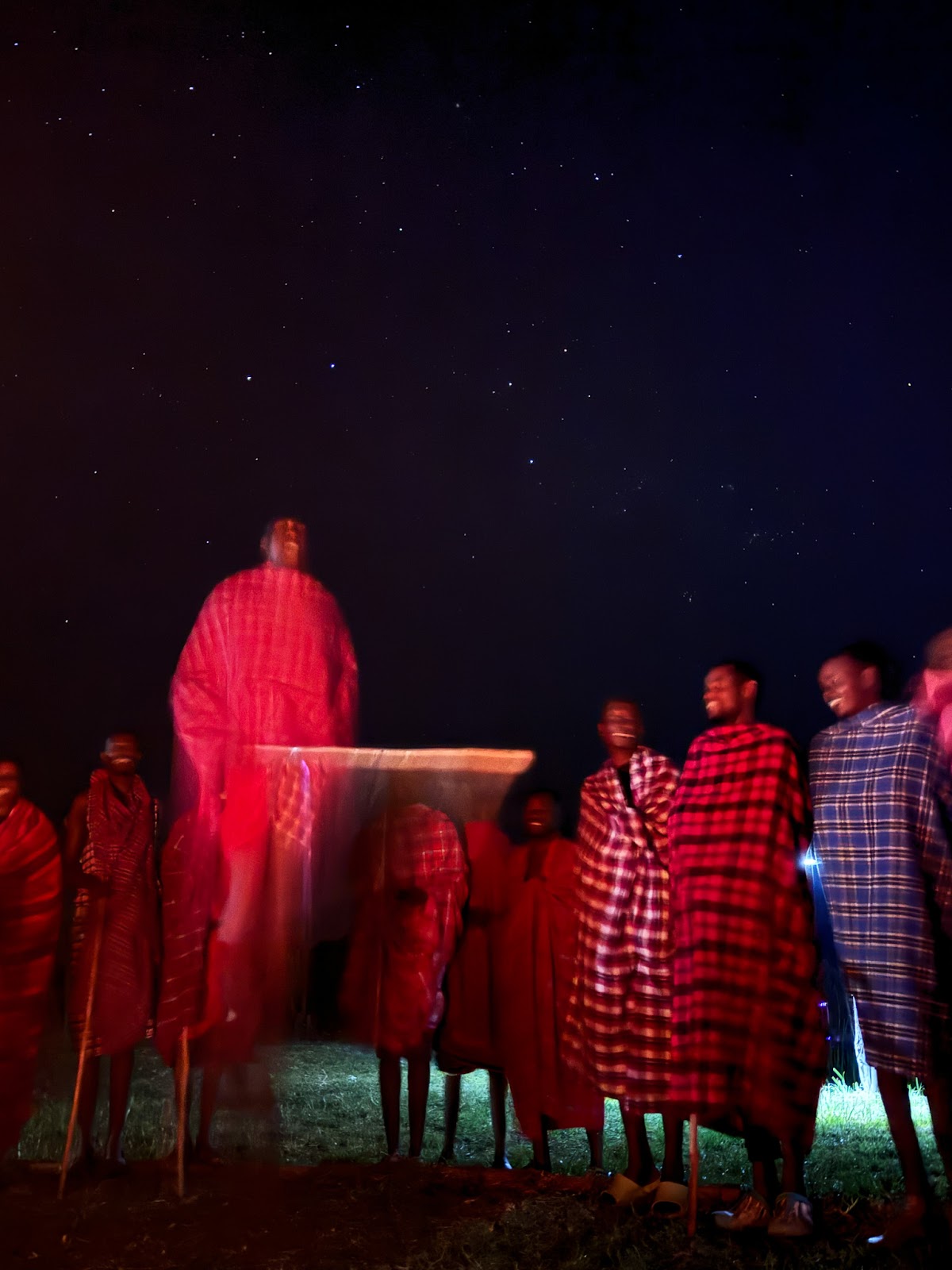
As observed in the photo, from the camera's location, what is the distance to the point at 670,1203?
14.4 ft

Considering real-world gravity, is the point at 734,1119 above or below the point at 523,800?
below

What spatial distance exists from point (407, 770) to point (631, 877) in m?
1.44

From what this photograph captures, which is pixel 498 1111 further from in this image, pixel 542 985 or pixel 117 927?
pixel 117 927

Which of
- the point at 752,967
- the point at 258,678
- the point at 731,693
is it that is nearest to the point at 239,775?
the point at 258,678

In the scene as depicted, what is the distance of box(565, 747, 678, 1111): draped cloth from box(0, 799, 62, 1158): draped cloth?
9.31 ft

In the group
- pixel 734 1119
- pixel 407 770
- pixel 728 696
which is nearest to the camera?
pixel 734 1119

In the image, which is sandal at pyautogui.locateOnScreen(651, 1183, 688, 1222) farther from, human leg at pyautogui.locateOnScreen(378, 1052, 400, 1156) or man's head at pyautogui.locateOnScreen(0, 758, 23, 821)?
man's head at pyautogui.locateOnScreen(0, 758, 23, 821)

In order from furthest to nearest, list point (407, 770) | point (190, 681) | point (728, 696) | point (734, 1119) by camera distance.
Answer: point (407, 770), point (190, 681), point (728, 696), point (734, 1119)

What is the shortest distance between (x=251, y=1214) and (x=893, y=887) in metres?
3.12

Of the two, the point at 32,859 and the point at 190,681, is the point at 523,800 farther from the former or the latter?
the point at 32,859

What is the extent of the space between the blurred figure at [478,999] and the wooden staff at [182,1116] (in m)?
1.39

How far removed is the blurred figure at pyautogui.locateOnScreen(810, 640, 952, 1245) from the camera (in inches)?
158

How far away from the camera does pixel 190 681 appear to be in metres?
5.37

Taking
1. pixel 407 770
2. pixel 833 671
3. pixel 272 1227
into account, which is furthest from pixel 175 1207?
pixel 833 671
